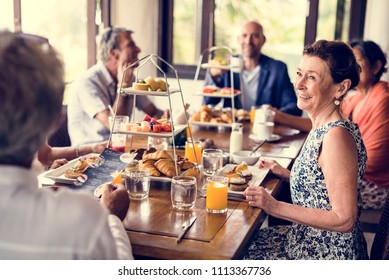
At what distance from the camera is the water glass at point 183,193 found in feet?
5.19

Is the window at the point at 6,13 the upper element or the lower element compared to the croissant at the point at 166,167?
upper

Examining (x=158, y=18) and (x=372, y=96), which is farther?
(x=158, y=18)

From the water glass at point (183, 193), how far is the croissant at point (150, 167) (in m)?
0.23

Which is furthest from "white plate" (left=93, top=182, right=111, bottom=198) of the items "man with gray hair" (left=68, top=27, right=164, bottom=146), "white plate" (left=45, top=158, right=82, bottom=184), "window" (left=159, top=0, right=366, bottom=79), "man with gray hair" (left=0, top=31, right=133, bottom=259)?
"window" (left=159, top=0, right=366, bottom=79)

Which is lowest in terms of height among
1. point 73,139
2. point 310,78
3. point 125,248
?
point 73,139

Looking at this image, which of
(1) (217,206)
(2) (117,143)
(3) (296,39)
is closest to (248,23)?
(3) (296,39)

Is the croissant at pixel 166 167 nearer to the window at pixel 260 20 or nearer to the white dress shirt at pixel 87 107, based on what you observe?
the white dress shirt at pixel 87 107

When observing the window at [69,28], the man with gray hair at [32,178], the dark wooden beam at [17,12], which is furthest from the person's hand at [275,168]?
the window at [69,28]

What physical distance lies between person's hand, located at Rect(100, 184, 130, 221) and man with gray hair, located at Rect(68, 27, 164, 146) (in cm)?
129

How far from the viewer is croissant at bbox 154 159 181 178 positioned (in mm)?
1813

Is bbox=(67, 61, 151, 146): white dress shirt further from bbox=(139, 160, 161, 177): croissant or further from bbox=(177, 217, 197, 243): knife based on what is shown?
bbox=(177, 217, 197, 243): knife

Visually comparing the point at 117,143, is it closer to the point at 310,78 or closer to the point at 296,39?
the point at 310,78

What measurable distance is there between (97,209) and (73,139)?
6.40ft

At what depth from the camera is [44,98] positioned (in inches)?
34.5
